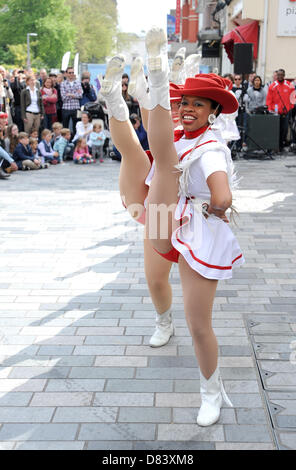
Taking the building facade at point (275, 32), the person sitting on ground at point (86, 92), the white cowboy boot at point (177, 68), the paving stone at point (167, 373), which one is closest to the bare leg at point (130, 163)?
the white cowboy boot at point (177, 68)

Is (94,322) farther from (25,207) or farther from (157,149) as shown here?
(25,207)

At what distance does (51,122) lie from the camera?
14.4m

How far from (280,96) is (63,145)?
519 centimetres

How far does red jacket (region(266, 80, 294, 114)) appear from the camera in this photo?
14.0 m

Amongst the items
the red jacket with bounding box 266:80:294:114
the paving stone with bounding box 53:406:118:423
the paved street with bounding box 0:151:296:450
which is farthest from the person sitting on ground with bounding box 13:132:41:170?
the paving stone with bounding box 53:406:118:423

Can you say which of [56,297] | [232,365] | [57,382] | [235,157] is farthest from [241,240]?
[235,157]

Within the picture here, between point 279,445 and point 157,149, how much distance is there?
1561 mm

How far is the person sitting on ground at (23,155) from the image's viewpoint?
1197cm

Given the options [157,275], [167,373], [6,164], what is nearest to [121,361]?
[167,373]

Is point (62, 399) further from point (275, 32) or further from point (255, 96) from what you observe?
point (275, 32)

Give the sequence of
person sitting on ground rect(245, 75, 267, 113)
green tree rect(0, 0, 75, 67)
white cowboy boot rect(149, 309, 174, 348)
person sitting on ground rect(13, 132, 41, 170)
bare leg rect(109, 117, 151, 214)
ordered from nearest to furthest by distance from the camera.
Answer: bare leg rect(109, 117, 151, 214) < white cowboy boot rect(149, 309, 174, 348) < person sitting on ground rect(13, 132, 41, 170) < person sitting on ground rect(245, 75, 267, 113) < green tree rect(0, 0, 75, 67)

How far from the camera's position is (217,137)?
3182mm

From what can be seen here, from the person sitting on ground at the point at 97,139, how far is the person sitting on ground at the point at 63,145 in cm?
48

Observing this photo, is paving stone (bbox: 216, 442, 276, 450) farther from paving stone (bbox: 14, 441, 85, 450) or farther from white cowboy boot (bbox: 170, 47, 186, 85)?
white cowboy boot (bbox: 170, 47, 186, 85)
